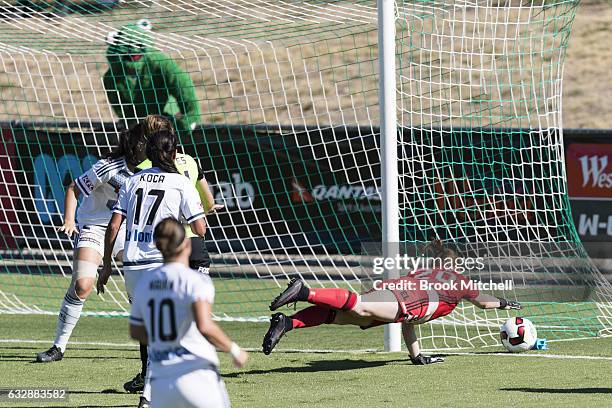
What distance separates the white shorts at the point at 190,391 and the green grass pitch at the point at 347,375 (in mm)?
2101

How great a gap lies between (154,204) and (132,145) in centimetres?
101

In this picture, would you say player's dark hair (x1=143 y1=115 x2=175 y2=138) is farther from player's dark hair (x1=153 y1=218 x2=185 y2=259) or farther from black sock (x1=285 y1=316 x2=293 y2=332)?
player's dark hair (x1=153 y1=218 x2=185 y2=259)

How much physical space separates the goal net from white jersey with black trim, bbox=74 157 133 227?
2.44 meters

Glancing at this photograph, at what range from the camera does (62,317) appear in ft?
27.6

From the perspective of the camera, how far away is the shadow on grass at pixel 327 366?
8.05 metres

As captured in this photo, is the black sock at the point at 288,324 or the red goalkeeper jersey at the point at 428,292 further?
the red goalkeeper jersey at the point at 428,292

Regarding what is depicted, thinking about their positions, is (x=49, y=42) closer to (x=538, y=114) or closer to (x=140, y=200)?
(x=538, y=114)

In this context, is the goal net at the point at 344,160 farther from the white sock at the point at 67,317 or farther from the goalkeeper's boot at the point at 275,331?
the white sock at the point at 67,317

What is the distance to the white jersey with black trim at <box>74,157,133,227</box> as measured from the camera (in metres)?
7.67

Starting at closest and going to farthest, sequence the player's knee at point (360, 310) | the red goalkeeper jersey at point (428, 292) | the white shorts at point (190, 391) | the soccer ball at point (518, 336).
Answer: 1. the white shorts at point (190, 391)
2. the player's knee at point (360, 310)
3. the red goalkeeper jersey at point (428, 292)
4. the soccer ball at point (518, 336)

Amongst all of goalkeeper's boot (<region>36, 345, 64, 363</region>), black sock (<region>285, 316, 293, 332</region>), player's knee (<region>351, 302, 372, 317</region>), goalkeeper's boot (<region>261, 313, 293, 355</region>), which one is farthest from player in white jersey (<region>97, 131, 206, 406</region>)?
goalkeeper's boot (<region>36, 345, 64, 363</region>)

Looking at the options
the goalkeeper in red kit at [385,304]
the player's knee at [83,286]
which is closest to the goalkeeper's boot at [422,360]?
the goalkeeper in red kit at [385,304]

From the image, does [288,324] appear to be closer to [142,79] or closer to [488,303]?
[488,303]

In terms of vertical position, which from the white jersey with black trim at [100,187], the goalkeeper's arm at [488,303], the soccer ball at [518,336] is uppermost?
the white jersey with black trim at [100,187]
